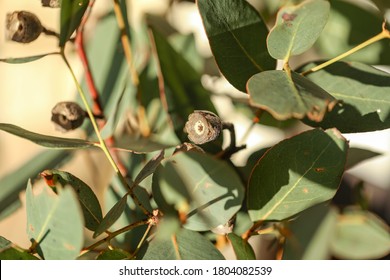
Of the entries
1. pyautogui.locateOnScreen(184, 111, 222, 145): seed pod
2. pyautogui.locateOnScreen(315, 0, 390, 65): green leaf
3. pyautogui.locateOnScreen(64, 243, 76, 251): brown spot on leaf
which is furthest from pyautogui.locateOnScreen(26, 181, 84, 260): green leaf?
pyautogui.locateOnScreen(315, 0, 390, 65): green leaf

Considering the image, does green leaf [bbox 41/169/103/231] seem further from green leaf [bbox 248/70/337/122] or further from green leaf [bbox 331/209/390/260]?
green leaf [bbox 331/209/390/260]

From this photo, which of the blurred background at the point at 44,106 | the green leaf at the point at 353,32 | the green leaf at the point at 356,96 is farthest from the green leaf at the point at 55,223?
the blurred background at the point at 44,106

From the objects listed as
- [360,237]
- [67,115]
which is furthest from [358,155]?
[67,115]

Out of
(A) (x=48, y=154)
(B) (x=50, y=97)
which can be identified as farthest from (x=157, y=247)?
(B) (x=50, y=97)

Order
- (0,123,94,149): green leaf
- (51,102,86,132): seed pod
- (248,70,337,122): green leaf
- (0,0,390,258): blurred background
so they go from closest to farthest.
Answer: (248,70,337,122): green leaf, (0,123,94,149): green leaf, (51,102,86,132): seed pod, (0,0,390,258): blurred background

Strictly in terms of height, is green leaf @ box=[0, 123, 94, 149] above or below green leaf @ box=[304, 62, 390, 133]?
above

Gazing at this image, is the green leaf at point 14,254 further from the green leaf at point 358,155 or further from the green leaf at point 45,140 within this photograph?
the green leaf at point 358,155

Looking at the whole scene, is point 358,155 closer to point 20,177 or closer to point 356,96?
point 356,96
